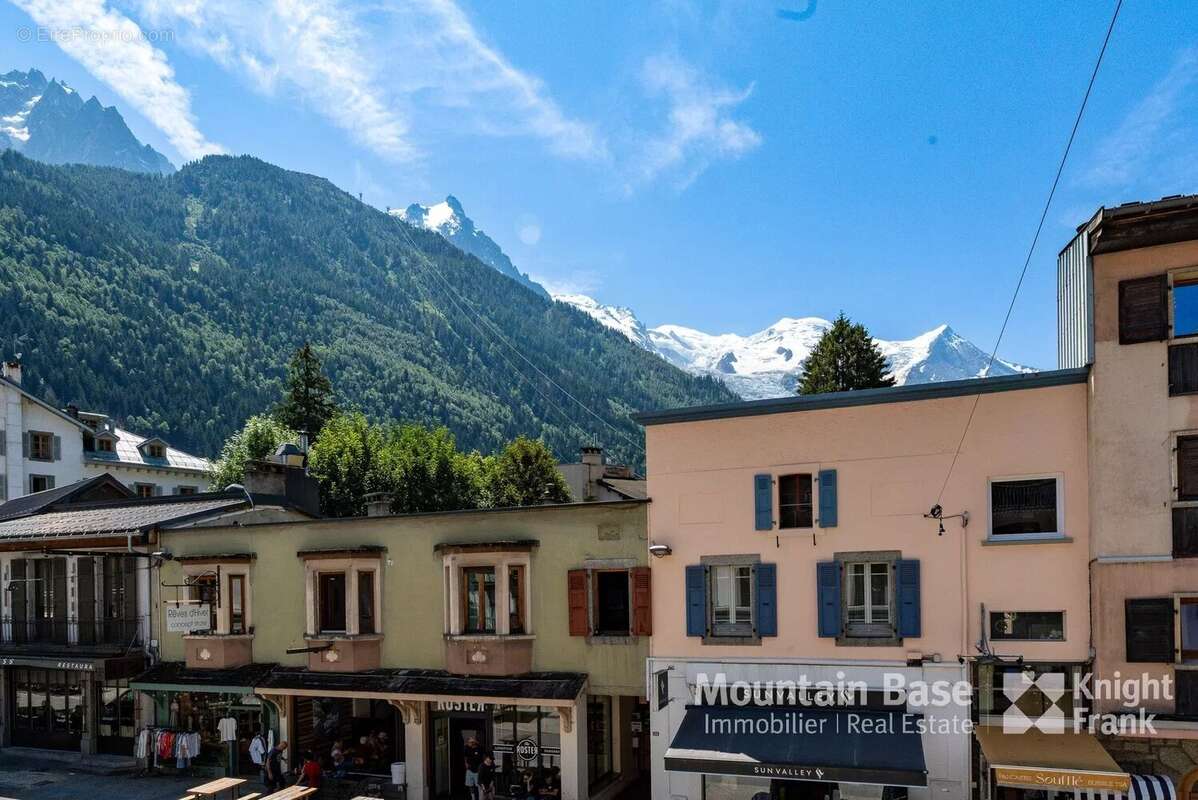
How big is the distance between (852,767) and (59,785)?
74.4 ft

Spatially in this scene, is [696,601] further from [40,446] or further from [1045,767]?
[40,446]

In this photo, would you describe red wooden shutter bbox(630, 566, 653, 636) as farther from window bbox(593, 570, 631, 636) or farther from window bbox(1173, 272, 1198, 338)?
window bbox(1173, 272, 1198, 338)

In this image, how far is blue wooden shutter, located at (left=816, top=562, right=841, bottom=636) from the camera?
18797 millimetres

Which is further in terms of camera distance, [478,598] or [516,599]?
[478,598]

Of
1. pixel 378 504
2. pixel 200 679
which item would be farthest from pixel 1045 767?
pixel 200 679

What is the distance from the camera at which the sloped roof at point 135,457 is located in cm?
6696

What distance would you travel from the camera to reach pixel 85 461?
6438 centimetres

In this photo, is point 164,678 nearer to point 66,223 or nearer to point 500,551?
point 500,551

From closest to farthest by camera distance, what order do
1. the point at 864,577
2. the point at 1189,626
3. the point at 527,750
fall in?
1. the point at 1189,626
2. the point at 864,577
3. the point at 527,750

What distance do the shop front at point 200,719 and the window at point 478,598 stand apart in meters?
7.10

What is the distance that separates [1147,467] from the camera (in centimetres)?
1645

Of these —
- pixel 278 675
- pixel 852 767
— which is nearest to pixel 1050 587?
pixel 852 767

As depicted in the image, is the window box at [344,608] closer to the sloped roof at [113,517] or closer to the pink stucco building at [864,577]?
the sloped roof at [113,517]

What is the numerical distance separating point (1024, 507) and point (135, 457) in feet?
236
